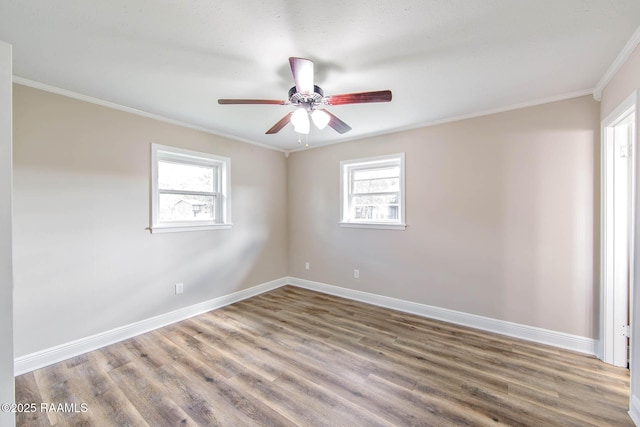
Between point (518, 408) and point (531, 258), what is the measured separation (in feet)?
4.81

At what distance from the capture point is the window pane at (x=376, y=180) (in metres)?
3.59

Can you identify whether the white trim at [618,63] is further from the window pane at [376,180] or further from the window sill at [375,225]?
the window sill at [375,225]

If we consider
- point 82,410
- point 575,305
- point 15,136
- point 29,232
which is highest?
point 15,136

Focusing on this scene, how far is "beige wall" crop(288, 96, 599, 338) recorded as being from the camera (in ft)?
7.86

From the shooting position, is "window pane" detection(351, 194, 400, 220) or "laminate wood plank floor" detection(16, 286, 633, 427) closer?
"laminate wood plank floor" detection(16, 286, 633, 427)

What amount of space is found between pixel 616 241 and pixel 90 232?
467cm

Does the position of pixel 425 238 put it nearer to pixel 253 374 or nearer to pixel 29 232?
pixel 253 374

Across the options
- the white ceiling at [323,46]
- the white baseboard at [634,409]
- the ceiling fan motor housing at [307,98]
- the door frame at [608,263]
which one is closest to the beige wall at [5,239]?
the white ceiling at [323,46]

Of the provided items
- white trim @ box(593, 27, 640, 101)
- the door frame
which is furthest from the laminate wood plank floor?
white trim @ box(593, 27, 640, 101)

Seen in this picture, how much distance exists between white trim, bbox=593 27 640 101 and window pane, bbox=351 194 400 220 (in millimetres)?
2068

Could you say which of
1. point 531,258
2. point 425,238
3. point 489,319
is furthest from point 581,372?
point 425,238

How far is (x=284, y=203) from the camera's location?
4.59 m

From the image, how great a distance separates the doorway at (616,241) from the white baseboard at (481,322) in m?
0.21

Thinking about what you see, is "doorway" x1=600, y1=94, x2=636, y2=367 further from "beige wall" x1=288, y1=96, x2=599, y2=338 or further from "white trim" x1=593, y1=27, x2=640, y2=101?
"white trim" x1=593, y1=27, x2=640, y2=101
